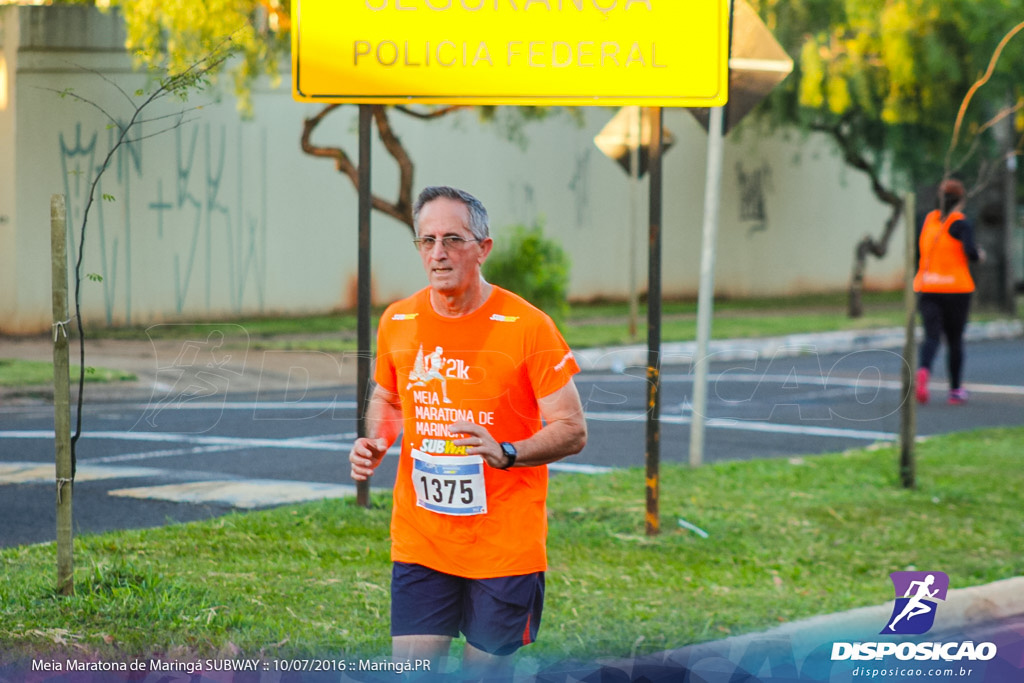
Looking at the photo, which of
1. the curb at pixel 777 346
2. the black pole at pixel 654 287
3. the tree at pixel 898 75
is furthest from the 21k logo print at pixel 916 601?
the tree at pixel 898 75

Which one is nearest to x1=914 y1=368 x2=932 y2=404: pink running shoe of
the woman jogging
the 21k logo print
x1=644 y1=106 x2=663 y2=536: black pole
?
the woman jogging

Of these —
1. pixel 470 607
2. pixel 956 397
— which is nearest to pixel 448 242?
pixel 470 607

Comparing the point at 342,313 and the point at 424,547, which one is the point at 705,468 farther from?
the point at 342,313

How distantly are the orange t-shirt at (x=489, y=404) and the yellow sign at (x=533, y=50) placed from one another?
1607mm

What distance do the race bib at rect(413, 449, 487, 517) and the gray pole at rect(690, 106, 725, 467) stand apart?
15.0 feet

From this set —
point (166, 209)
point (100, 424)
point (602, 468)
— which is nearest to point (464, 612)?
point (602, 468)

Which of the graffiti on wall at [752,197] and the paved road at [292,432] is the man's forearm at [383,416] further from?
the graffiti on wall at [752,197]

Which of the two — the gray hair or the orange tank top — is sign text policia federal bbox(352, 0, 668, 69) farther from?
the orange tank top

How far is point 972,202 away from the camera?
23719 mm

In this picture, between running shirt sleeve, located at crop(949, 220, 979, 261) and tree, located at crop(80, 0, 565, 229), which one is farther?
tree, located at crop(80, 0, 565, 229)

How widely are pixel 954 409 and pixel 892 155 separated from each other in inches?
484

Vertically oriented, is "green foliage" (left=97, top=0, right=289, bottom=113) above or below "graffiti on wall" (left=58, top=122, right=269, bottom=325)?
above

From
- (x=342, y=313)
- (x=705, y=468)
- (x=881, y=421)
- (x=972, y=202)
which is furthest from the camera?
(x=972, y=202)

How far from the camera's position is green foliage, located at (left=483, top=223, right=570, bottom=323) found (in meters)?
15.3
